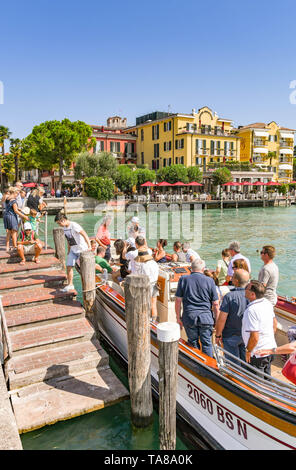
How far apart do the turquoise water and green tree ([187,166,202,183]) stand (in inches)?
620

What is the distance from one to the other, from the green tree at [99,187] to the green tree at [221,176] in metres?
16.7

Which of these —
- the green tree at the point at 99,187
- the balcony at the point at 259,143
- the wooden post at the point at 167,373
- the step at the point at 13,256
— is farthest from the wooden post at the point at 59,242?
the balcony at the point at 259,143

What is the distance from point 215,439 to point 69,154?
41.6 meters

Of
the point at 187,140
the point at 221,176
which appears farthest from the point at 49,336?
the point at 187,140

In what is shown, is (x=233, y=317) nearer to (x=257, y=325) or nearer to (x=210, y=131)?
(x=257, y=325)

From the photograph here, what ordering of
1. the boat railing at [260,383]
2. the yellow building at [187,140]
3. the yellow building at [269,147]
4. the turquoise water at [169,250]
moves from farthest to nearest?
the yellow building at [269,147], the yellow building at [187,140], the turquoise water at [169,250], the boat railing at [260,383]

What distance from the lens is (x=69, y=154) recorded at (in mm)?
42250

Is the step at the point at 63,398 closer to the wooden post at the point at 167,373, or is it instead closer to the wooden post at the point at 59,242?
the wooden post at the point at 167,373

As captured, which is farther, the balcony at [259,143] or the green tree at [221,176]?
the balcony at [259,143]

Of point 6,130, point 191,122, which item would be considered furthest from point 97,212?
point 191,122

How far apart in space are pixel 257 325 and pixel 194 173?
44701 mm

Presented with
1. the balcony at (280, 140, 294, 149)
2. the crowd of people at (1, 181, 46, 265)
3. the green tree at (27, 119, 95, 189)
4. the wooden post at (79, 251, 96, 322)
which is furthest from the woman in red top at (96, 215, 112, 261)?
the balcony at (280, 140, 294, 149)

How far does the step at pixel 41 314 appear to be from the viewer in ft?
19.1
